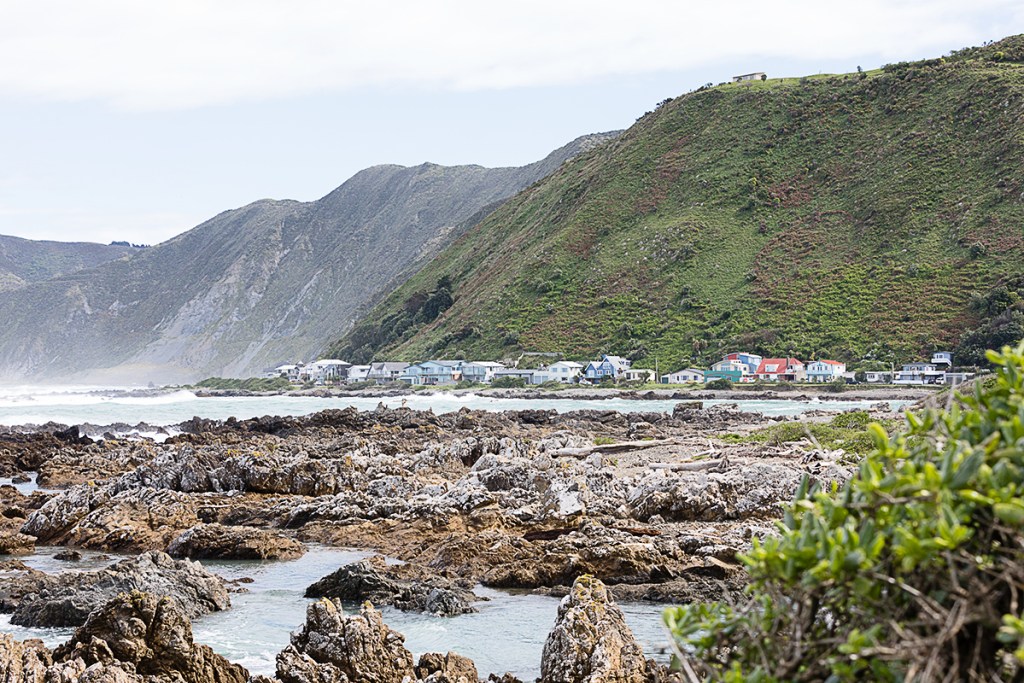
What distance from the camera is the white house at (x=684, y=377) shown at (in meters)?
88.9

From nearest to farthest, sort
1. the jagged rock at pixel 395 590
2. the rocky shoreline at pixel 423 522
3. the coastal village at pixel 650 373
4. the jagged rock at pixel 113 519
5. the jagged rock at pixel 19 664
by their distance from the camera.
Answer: the jagged rock at pixel 19 664 → the rocky shoreline at pixel 423 522 → the jagged rock at pixel 395 590 → the jagged rock at pixel 113 519 → the coastal village at pixel 650 373

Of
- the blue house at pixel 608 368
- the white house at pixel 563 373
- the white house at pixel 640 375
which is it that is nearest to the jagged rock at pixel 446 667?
the white house at pixel 640 375

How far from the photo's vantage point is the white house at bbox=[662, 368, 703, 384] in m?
88.9

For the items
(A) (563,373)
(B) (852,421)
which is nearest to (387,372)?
(A) (563,373)

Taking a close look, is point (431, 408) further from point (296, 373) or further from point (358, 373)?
point (296, 373)

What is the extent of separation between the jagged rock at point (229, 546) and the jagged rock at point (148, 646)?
29.8ft

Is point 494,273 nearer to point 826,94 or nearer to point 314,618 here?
point 826,94

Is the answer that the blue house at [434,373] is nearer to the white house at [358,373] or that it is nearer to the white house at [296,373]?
the white house at [358,373]

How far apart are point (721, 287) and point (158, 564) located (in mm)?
86330

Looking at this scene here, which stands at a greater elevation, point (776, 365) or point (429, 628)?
point (776, 365)

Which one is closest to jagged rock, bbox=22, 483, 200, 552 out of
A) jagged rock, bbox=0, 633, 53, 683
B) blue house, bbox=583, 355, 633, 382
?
jagged rock, bbox=0, 633, 53, 683

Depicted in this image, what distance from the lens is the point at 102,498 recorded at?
78.1ft

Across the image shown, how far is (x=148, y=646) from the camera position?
1048 centimetres

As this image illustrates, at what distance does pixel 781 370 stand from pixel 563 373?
758 inches
